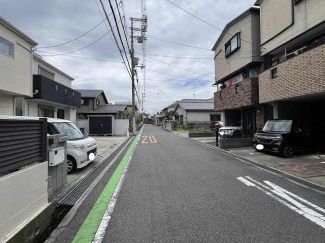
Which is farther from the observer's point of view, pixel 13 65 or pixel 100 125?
pixel 100 125

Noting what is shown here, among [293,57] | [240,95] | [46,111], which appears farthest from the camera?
[46,111]

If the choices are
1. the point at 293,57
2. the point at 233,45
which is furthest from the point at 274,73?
the point at 233,45

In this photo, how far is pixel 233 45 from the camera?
55.3 feet

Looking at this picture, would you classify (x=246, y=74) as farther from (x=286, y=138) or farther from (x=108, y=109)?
(x=108, y=109)

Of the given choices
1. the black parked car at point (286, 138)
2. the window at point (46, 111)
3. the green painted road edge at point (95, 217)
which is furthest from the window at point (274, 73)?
the window at point (46, 111)

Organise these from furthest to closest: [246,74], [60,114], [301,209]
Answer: [60,114]
[246,74]
[301,209]

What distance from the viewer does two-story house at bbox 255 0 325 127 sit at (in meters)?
9.20

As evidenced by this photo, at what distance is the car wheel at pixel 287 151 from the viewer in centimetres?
939

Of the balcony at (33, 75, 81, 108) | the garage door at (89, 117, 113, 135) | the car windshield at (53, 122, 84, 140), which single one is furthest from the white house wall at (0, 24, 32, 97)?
the garage door at (89, 117, 113, 135)

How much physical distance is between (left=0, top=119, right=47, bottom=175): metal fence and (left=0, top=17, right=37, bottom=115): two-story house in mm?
9210

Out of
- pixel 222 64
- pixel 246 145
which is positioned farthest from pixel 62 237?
pixel 222 64

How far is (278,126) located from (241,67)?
6.71 metres

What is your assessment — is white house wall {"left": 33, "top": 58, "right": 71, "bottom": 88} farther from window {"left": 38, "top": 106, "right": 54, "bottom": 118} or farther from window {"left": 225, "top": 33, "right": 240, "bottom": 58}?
window {"left": 225, "top": 33, "right": 240, "bottom": 58}

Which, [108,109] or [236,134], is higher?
[108,109]
